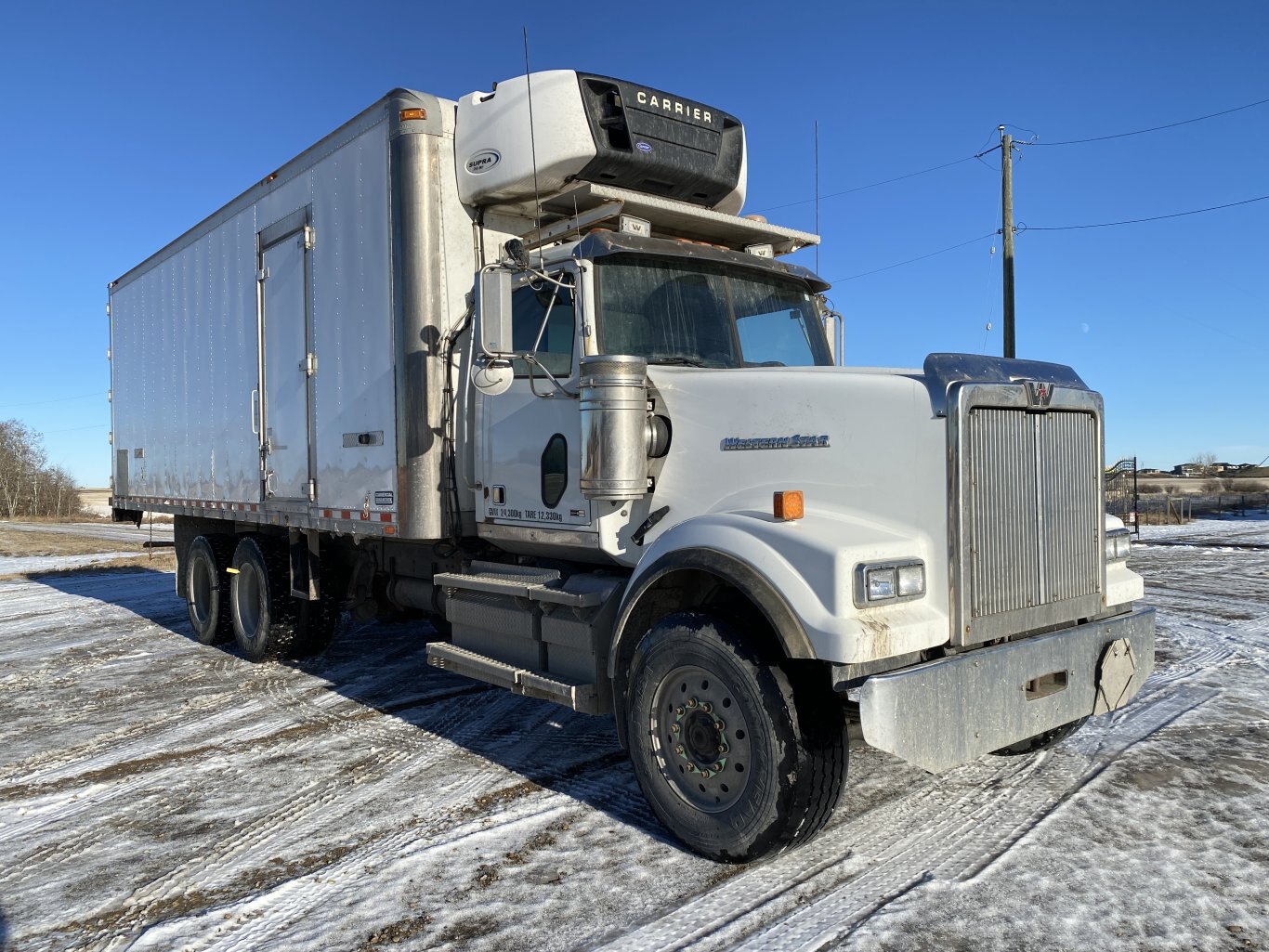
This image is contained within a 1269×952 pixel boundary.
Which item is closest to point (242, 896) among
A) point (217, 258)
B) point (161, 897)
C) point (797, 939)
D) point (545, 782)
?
point (161, 897)

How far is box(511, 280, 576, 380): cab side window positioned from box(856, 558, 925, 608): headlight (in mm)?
2089

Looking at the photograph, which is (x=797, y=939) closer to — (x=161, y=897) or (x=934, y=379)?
(x=934, y=379)

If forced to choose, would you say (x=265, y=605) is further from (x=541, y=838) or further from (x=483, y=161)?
(x=541, y=838)

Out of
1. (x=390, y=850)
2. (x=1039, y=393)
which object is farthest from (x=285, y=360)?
(x=1039, y=393)

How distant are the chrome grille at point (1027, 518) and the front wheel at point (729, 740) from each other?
0.74 meters

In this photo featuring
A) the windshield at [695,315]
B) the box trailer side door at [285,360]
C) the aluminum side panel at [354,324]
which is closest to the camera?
the windshield at [695,315]

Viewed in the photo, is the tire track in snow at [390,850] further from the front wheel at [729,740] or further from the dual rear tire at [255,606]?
the dual rear tire at [255,606]

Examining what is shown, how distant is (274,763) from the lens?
5.59m

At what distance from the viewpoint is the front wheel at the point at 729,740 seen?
3.68 m

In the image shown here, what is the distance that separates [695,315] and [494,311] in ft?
3.66

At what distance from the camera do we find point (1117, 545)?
4562 mm

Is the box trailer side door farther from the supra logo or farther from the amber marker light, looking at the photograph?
the amber marker light

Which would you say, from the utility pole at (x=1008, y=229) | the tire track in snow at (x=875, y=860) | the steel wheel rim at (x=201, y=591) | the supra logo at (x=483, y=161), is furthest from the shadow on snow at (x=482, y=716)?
the utility pole at (x=1008, y=229)

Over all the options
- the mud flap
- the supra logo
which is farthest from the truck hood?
the supra logo
